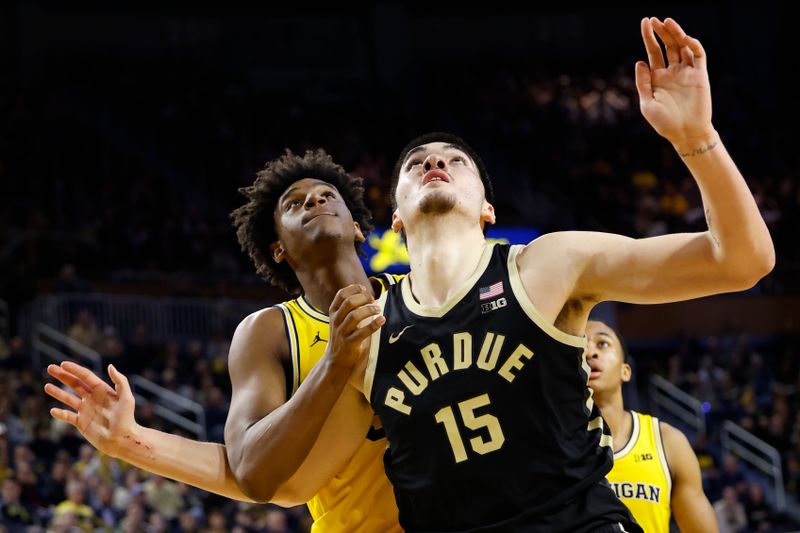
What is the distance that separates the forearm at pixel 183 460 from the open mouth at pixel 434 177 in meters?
1.21

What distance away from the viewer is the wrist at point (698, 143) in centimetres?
310

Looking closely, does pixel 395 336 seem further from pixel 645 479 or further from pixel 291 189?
pixel 645 479

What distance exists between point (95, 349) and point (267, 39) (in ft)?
34.3

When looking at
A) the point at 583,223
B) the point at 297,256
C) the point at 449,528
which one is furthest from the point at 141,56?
the point at 449,528

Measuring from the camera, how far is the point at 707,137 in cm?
310

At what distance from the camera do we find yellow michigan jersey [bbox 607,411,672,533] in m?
5.24

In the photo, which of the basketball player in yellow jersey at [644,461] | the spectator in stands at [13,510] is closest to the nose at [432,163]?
the basketball player in yellow jersey at [644,461]

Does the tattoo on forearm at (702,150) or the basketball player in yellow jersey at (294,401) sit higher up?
the tattoo on forearm at (702,150)

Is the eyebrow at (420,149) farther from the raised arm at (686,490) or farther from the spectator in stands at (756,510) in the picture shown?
the spectator in stands at (756,510)

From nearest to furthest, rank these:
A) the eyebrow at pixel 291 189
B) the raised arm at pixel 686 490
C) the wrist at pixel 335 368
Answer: the wrist at pixel 335 368 → the eyebrow at pixel 291 189 → the raised arm at pixel 686 490

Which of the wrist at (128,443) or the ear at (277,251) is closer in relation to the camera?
the wrist at (128,443)

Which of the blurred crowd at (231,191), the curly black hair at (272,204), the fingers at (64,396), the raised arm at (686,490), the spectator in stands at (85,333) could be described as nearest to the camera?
the fingers at (64,396)

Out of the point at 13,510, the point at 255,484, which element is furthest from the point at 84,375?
the point at 13,510

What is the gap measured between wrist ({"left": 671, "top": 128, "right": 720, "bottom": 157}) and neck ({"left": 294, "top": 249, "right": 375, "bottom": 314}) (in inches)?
59.5
